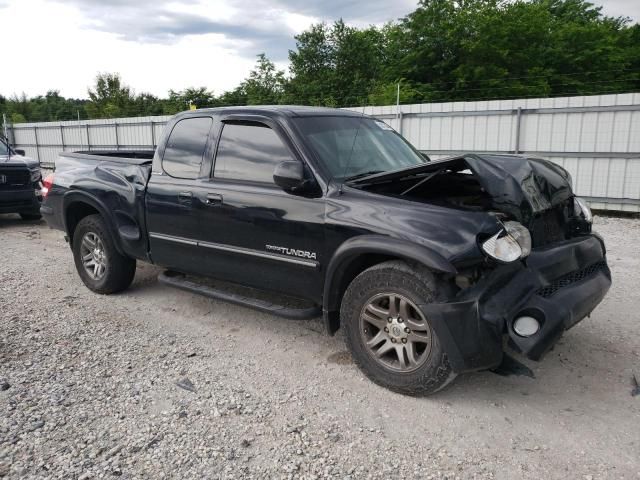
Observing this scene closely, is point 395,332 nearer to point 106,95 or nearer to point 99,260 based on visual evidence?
point 99,260

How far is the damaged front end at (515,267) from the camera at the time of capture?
2.99 m

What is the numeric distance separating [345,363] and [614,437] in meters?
1.76

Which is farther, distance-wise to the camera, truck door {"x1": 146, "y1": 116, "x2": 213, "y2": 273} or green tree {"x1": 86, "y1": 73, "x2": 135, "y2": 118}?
green tree {"x1": 86, "y1": 73, "x2": 135, "y2": 118}

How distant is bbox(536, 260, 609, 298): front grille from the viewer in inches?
125

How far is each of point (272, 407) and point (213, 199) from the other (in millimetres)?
1762

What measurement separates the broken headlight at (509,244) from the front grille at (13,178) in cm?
897

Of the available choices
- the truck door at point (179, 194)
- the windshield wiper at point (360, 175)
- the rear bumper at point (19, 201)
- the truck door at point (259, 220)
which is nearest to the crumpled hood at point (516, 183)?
the windshield wiper at point (360, 175)

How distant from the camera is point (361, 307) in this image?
137 inches

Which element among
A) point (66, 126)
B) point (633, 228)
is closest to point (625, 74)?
point (633, 228)

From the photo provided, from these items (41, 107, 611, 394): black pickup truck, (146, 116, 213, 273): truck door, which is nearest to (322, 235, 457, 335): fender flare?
(41, 107, 611, 394): black pickup truck

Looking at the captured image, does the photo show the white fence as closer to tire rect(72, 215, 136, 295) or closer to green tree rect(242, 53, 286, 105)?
tire rect(72, 215, 136, 295)

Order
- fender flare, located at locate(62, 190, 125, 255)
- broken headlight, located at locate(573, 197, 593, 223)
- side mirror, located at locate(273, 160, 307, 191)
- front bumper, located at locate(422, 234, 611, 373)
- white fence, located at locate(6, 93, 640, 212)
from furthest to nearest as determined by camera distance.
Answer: white fence, located at locate(6, 93, 640, 212) < fender flare, located at locate(62, 190, 125, 255) < broken headlight, located at locate(573, 197, 593, 223) < side mirror, located at locate(273, 160, 307, 191) < front bumper, located at locate(422, 234, 611, 373)

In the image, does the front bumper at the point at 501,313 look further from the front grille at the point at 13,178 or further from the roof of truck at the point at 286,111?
the front grille at the point at 13,178

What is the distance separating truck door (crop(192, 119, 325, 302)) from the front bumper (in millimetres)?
1046
